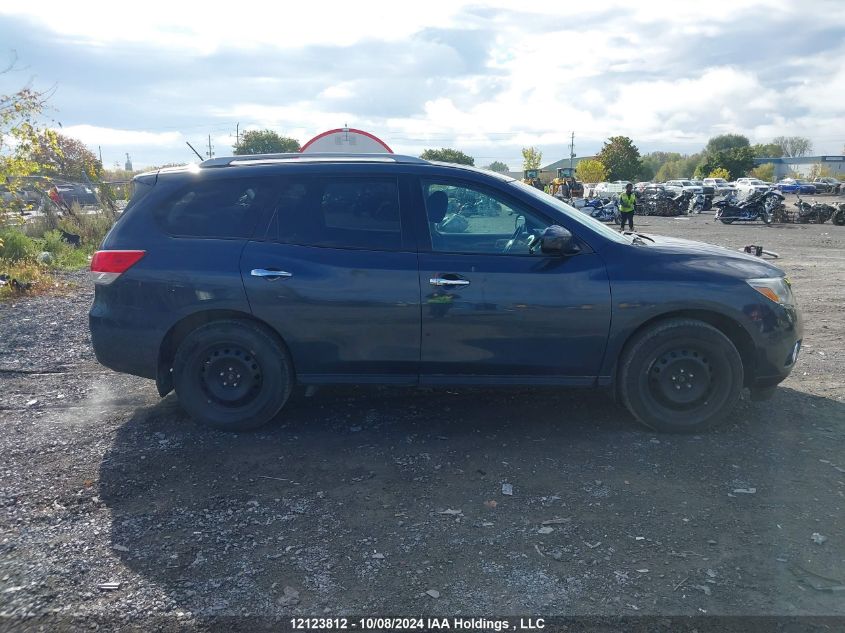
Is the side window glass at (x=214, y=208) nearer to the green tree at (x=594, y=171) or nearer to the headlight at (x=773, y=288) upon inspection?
the headlight at (x=773, y=288)

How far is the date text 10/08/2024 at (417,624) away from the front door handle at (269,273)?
7.93ft

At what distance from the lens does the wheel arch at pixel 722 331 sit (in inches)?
185

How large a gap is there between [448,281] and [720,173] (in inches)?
3150

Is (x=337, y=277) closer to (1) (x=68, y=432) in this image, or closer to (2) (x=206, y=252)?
(2) (x=206, y=252)

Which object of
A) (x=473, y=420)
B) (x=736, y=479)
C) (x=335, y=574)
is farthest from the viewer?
(x=473, y=420)

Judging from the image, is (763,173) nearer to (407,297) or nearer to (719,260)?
(719,260)

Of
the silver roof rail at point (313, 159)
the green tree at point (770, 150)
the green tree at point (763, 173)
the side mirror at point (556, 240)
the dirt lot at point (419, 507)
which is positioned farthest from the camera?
the green tree at point (770, 150)

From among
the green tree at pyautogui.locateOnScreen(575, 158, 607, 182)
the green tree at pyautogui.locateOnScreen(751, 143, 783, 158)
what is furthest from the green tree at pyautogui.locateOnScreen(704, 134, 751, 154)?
the green tree at pyautogui.locateOnScreen(575, 158, 607, 182)

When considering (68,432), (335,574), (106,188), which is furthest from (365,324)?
(106,188)

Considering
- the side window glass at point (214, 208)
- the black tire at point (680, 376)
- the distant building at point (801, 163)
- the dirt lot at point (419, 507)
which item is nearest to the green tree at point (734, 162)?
the distant building at point (801, 163)

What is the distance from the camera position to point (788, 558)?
10.8ft

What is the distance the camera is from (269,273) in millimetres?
4672

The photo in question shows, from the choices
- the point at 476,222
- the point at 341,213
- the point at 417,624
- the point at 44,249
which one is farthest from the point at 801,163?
the point at 417,624

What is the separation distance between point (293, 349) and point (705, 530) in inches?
112
